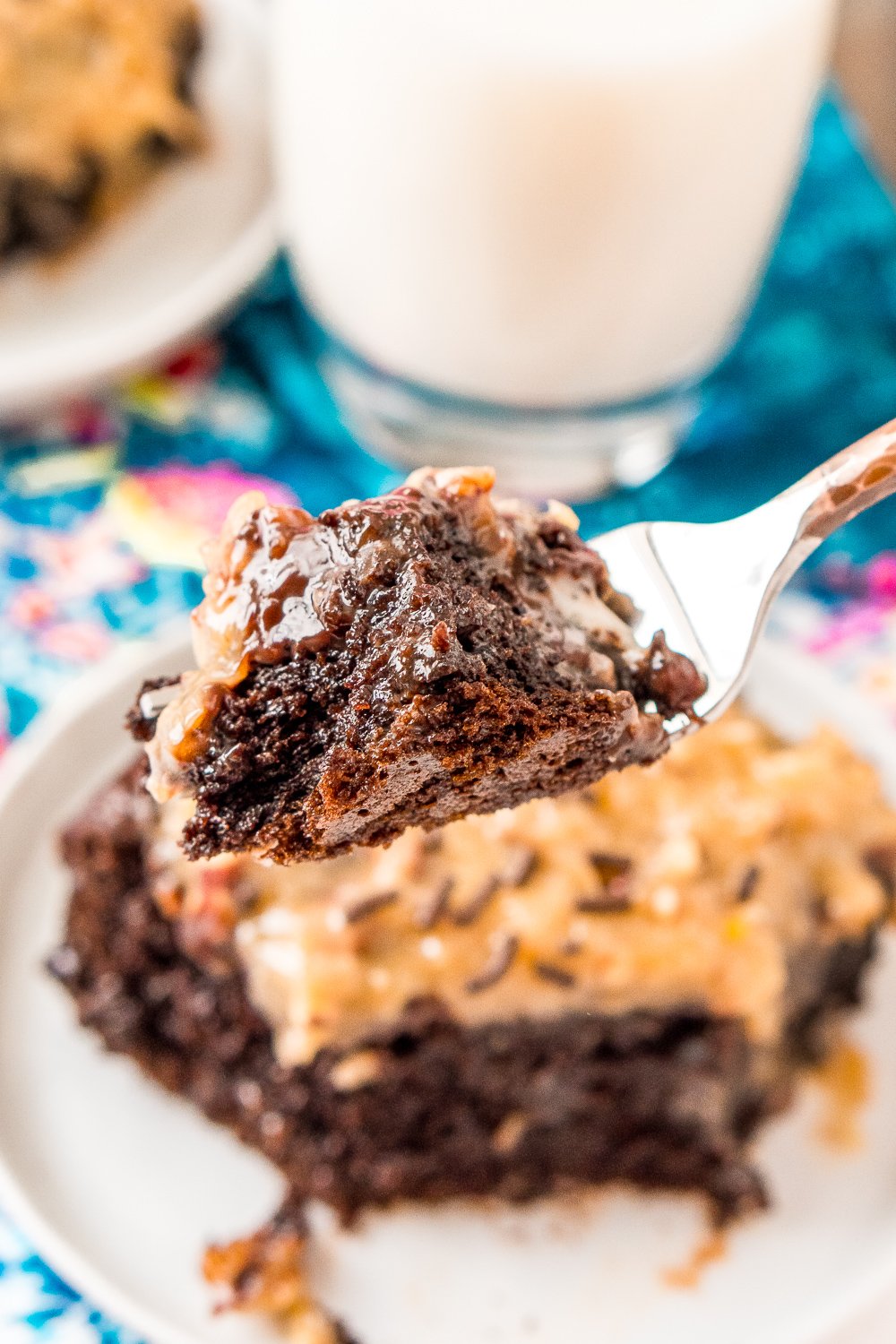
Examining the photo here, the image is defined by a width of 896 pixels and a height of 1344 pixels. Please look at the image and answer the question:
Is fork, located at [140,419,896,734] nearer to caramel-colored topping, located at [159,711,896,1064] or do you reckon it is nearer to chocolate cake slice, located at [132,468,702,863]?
chocolate cake slice, located at [132,468,702,863]

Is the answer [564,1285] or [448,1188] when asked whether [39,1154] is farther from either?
[564,1285]

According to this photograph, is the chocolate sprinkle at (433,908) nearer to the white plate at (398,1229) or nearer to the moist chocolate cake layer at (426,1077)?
the moist chocolate cake layer at (426,1077)

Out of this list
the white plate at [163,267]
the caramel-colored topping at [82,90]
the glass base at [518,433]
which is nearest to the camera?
the glass base at [518,433]

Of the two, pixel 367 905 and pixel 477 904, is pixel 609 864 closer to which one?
pixel 477 904

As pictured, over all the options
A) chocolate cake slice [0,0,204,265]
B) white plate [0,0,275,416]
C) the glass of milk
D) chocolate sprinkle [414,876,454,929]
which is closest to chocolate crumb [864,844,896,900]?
chocolate sprinkle [414,876,454,929]

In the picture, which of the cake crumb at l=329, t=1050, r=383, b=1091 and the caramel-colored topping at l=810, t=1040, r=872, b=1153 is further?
the caramel-colored topping at l=810, t=1040, r=872, b=1153

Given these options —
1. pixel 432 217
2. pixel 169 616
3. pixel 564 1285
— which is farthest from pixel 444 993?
pixel 432 217

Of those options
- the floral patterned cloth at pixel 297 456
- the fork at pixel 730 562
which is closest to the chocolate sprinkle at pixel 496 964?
the fork at pixel 730 562
